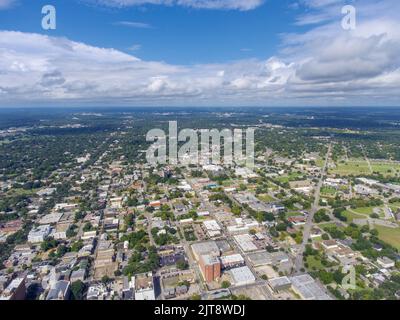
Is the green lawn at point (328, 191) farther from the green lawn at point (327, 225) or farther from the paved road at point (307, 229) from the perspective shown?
the green lawn at point (327, 225)

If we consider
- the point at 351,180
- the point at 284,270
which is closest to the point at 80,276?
the point at 284,270

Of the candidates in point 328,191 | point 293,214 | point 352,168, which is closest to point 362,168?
point 352,168

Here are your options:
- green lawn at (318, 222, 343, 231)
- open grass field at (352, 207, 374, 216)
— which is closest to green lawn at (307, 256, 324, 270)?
green lawn at (318, 222, 343, 231)

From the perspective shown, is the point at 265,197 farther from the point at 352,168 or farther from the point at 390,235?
the point at 352,168

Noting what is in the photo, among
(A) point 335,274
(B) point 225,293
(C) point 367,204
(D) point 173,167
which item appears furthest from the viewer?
(D) point 173,167

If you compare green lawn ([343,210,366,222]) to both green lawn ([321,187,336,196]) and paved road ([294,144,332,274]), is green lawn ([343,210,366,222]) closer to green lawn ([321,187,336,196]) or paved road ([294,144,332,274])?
paved road ([294,144,332,274])

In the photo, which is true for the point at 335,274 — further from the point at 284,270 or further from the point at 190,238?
the point at 190,238

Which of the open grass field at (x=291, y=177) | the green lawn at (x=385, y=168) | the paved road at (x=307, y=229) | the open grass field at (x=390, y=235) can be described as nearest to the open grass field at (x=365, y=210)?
the open grass field at (x=390, y=235)
